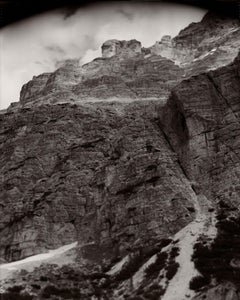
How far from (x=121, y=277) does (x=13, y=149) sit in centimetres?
3728

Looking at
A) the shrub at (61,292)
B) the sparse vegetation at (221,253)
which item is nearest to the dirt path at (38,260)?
the shrub at (61,292)

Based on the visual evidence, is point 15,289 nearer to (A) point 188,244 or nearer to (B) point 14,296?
(B) point 14,296

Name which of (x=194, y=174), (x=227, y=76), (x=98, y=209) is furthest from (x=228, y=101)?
(x=98, y=209)

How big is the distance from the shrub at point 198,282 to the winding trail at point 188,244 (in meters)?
0.41

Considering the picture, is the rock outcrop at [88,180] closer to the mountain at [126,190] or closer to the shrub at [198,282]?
the mountain at [126,190]

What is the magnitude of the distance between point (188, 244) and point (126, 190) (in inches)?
560

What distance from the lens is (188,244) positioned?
166ft

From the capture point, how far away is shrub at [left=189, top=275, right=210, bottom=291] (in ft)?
140

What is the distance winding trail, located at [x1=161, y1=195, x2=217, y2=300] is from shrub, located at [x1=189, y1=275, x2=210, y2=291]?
41cm

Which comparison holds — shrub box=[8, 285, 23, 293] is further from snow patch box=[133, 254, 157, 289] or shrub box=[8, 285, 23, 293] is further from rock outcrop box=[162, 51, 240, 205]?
rock outcrop box=[162, 51, 240, 205]

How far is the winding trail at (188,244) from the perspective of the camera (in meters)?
43.0

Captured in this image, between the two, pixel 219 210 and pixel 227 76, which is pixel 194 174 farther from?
pixel 227 76

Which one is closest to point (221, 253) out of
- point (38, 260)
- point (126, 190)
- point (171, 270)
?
point (171, 270)

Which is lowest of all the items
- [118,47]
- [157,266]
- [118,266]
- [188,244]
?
[157,266]
